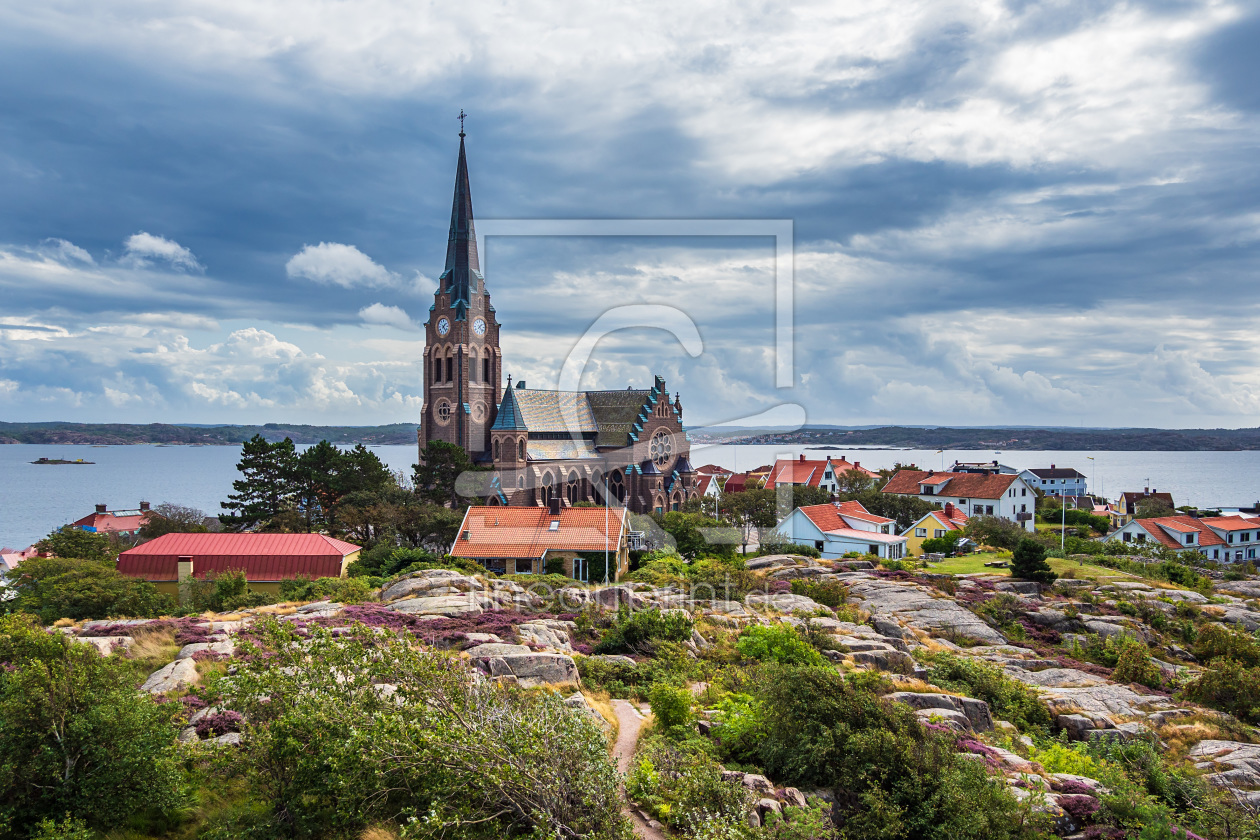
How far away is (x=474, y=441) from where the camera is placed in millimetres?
68750

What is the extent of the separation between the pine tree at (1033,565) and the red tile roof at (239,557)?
35.9 m

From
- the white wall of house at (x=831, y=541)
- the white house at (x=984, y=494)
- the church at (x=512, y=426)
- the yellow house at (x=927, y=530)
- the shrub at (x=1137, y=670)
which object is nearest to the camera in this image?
the shrub at (x=1137, y=670)

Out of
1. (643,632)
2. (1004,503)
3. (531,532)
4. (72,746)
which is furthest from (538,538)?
(1004,503)

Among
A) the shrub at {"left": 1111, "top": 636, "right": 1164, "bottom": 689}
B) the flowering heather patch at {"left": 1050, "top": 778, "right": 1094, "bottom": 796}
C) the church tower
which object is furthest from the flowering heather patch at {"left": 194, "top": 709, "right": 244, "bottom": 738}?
the church tower

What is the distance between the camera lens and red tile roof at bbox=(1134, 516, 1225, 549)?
61812 millimetres

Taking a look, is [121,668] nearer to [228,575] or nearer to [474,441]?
[228,575]

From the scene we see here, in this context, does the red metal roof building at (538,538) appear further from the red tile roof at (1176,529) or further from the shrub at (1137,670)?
the red tile roof at (1176,529)

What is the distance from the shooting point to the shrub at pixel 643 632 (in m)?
22.6

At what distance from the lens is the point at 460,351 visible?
227 ft

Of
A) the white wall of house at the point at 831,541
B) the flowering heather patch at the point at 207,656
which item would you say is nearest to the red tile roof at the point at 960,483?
the white wall of house at the point at 831,541

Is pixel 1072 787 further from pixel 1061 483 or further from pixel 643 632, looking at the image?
pixel 1061 483

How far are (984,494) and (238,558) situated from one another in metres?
64.3

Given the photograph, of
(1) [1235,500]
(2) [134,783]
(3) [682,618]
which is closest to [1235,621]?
(3) [682,618]

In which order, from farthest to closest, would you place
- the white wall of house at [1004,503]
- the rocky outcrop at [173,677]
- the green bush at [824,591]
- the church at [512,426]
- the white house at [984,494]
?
the white house at [984,494]
the white wall of house at [1004,503]
the church at [512,426]
the green bush at [824,591]
the rocky outcrop at [173,677]
